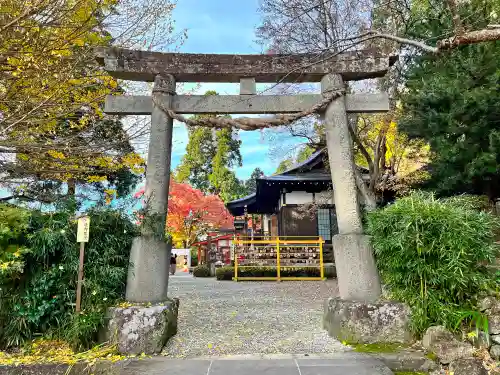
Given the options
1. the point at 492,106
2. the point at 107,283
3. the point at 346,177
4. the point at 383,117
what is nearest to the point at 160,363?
the point at 107,283

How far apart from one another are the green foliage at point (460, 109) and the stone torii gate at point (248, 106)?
10.3 ft

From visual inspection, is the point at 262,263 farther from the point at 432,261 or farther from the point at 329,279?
the point at 432,261

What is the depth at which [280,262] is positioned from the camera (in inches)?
497

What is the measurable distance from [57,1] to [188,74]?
181cm

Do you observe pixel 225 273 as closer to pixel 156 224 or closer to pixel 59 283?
pixel 156 224

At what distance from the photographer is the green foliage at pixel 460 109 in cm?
714

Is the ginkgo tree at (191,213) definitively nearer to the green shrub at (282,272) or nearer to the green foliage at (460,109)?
the green shrub at (282,272)

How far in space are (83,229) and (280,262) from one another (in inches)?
364

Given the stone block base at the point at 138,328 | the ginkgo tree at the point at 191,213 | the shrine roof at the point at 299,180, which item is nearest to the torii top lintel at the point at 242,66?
the stone block base at the point at 138,328

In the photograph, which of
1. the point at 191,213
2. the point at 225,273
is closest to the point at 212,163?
the point at 191,213

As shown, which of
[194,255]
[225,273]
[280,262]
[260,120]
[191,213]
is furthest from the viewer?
[194,255]

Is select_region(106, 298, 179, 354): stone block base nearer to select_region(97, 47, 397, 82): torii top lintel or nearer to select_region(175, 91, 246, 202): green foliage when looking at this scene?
select_region(97, 47, 397, 82): torii top lintel

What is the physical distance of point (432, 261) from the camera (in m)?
4.28

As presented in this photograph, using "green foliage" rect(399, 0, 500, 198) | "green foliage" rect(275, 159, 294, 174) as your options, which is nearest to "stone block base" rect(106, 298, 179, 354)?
"green foliage" rect(399, 0, 500, 198)
